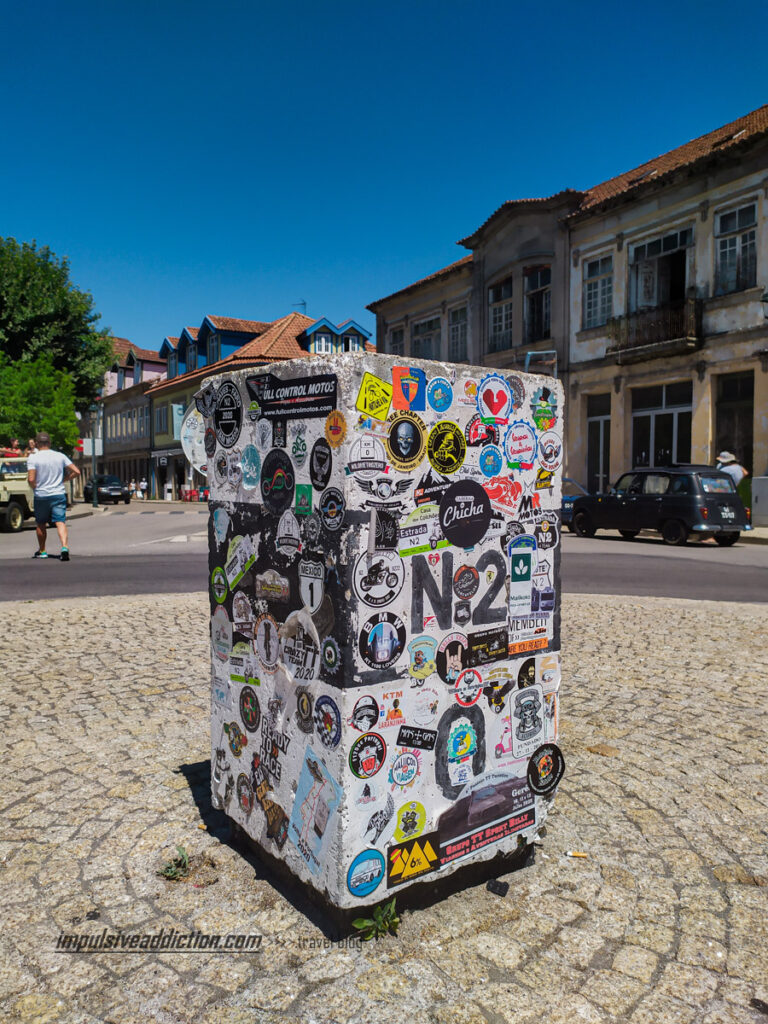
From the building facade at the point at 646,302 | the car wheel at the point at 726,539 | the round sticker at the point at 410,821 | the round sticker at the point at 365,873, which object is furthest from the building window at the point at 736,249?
the round sticker at the point at 365,873

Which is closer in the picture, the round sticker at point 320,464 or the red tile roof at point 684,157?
the round sticker at point 320,464

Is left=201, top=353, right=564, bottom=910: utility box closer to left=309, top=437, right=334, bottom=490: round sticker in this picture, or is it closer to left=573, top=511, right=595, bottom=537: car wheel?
left=309, top=437, right=334, bottom=490: round sticker

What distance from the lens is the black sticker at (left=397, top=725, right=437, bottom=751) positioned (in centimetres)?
226

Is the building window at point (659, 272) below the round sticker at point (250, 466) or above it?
above

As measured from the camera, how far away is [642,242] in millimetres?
22797

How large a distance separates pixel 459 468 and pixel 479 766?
1004mm

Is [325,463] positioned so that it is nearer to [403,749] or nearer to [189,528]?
[403,749]

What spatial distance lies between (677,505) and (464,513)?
47.0 feet

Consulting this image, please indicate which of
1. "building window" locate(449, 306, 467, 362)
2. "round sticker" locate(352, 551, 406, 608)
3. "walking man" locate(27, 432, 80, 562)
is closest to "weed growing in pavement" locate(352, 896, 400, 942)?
"round sticker" locate(352, 551, 406, 608)

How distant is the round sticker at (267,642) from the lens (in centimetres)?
244

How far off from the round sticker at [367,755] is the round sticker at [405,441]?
0.80 m

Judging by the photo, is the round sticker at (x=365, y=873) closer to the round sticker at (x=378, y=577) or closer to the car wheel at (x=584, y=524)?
the round sticker at (x=378, y=577)

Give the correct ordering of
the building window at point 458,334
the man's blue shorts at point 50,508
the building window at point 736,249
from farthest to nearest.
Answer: the building window at point 458,334, the building window at point 736,249, the man's blue shorts at point 50,508

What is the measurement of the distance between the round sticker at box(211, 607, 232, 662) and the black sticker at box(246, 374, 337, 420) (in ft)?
2.60
